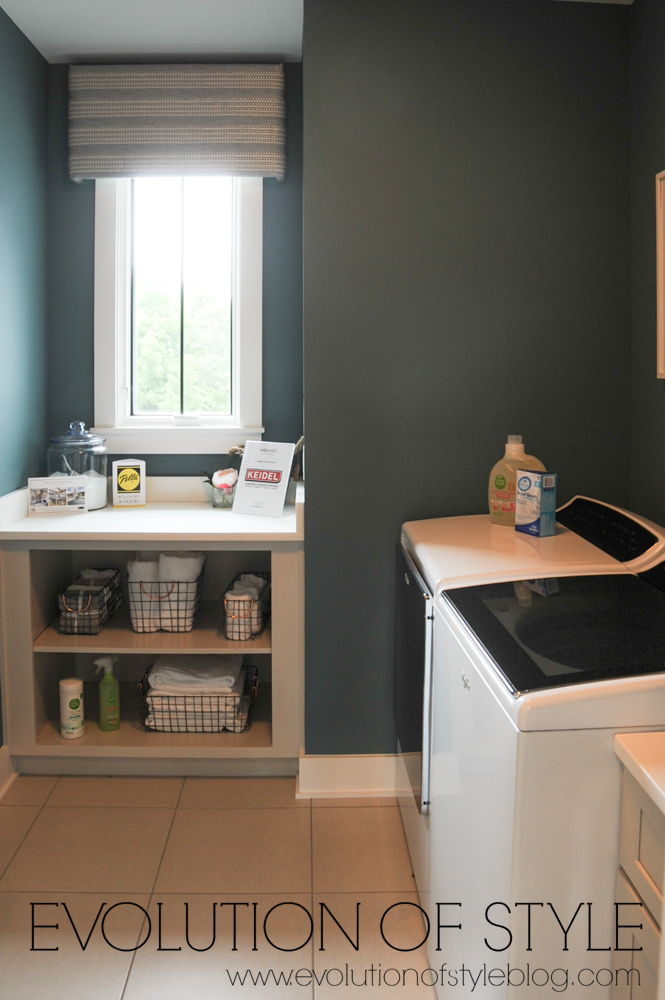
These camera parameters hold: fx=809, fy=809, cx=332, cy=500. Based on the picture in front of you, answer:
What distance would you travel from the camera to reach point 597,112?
2.31 meters

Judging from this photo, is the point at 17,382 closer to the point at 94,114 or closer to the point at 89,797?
the point at 94,114

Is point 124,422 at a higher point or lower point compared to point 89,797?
higher

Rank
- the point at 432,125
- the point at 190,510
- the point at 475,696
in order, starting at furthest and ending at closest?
the point at 190,510 < the point at 432,125 < the point at 475,696

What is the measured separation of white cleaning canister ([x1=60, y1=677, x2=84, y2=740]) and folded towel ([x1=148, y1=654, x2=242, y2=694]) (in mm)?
231

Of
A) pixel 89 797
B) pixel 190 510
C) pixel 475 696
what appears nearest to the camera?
pixel 475 696

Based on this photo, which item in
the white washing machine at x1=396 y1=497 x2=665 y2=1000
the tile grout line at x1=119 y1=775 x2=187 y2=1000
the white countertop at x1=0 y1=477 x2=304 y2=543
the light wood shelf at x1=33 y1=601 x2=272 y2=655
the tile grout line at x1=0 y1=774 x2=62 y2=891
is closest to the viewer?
the white washing machine at x1=396 y1=497 x2=665 y2=1000

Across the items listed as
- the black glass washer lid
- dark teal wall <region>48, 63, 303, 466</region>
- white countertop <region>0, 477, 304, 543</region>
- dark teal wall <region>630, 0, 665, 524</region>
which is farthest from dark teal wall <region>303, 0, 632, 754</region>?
the black glass washer lid

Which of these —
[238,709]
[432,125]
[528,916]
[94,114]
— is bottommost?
[238,709]

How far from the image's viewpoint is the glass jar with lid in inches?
110

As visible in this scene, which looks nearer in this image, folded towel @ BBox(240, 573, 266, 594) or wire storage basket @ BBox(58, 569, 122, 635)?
wire storage basket @ BBox(58, 569, 122, 635)

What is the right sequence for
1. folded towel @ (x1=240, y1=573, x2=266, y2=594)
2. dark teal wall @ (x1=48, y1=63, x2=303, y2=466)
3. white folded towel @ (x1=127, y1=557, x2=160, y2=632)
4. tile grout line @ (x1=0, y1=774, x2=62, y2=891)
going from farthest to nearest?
dark teal wall @ (x1=48, y1=63, x2=303, y2=466) → folded towel @ (x1=240, y1=573, x2=266, y2=594) → white folded towel @ (x1=127, y1=557, x2=160, y2=632) → tile grout line @ (x1=0, y1=774, x2=62, y2=891)

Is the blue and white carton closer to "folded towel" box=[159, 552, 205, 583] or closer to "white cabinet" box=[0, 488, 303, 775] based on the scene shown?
"white cabinet" box=[0, 488, 303, 775]

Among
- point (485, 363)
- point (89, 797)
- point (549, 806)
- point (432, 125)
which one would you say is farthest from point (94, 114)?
point (549, 806)

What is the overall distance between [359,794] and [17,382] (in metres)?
1.72
